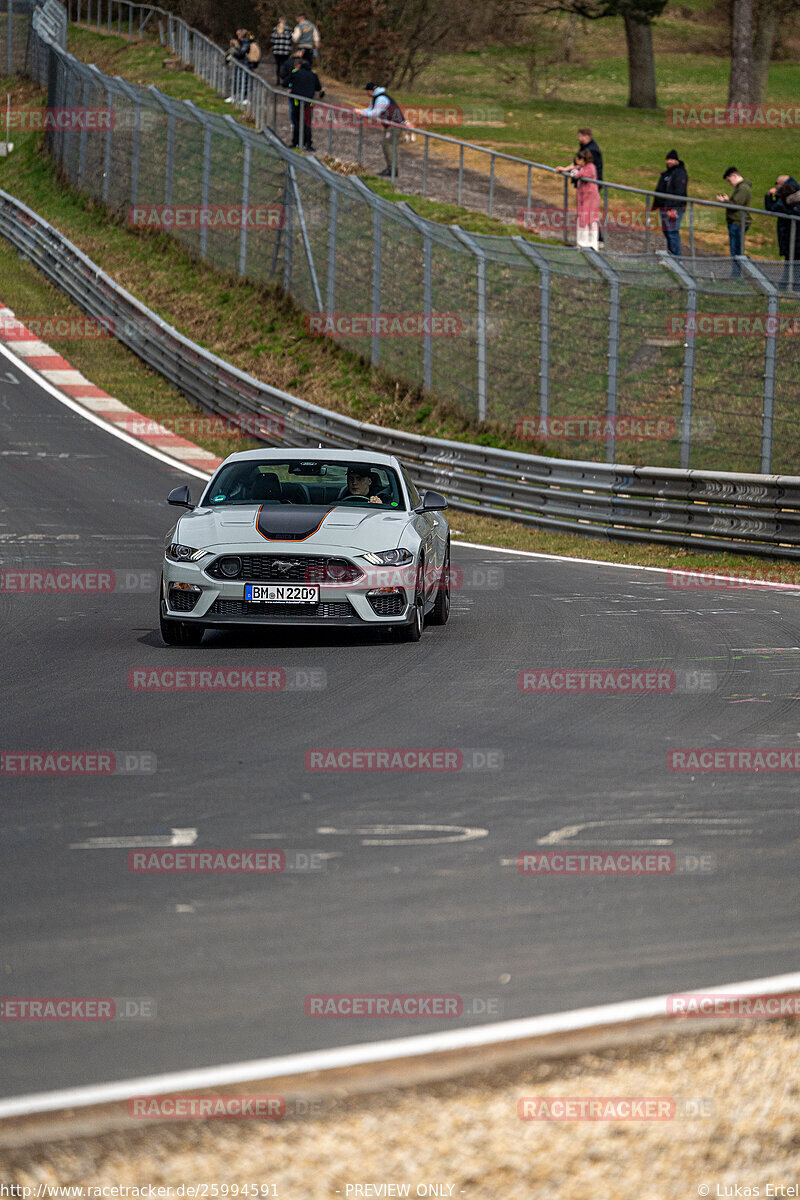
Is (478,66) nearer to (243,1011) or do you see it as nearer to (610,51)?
Answer: (610,51)

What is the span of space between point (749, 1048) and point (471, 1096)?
841 mm

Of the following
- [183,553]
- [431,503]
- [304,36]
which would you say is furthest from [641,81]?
[183,553]

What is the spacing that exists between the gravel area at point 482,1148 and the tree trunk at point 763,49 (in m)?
50.9

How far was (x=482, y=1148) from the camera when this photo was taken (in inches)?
139

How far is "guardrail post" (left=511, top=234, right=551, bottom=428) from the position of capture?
68.7ft

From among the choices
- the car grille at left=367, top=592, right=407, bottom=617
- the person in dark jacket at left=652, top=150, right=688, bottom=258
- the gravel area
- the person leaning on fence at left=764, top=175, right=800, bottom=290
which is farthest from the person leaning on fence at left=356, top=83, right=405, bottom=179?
the gravel area

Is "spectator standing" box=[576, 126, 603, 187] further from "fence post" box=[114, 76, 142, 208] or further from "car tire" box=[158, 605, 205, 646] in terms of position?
"car tire" box=[158, 605, 205, 646]

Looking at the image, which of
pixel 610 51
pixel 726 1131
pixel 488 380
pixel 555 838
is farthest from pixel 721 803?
pixel 610 51

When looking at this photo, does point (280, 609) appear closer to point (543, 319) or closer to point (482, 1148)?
point (482, 1148)

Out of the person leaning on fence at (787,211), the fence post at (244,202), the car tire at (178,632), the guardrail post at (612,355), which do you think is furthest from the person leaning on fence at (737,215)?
the car tire at (178,632)

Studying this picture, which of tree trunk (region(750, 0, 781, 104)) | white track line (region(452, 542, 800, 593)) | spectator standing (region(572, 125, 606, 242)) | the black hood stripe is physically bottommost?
white track line (region(452, 542, 800, 593))

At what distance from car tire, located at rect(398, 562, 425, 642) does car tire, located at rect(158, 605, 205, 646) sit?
1481mm

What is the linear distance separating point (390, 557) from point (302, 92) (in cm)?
2558

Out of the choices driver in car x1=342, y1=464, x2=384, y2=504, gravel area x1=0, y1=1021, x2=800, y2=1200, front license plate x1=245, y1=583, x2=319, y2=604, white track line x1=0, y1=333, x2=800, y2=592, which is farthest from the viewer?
white track line x1=0, y1=333, x2=800, y2=592
